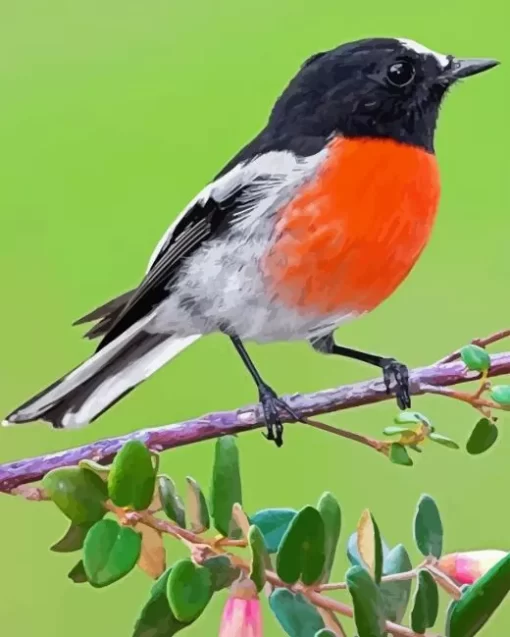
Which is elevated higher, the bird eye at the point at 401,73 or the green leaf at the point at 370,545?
the bird eye at the point at 401,73

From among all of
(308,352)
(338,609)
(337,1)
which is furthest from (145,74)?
(338,609)

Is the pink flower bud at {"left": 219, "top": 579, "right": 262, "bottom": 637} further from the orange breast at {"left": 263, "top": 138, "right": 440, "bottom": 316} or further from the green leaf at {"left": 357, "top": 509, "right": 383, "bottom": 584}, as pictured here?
the orange breast at {"left": 263, "top": 138, "right": 440, "bottom": 316}

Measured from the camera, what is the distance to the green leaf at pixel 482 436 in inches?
24.1

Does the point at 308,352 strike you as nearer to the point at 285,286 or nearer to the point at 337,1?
the point at 285,286

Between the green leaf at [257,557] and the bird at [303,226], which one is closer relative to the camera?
the green leaf at [257,557]

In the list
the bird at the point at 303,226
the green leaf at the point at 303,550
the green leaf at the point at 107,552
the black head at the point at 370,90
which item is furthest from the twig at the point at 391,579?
the black head at the point at 370,90

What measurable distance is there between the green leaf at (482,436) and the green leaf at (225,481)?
16cm

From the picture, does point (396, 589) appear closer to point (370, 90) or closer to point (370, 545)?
point (370, 545)

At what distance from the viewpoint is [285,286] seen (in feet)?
2.51

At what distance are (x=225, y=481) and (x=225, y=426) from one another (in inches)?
2.2

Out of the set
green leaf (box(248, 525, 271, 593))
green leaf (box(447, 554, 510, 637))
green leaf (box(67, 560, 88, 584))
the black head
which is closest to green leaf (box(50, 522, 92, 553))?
green leaf (box(67, 560, 88, 584))

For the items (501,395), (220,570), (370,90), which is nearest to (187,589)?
(220,570)

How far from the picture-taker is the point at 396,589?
0.60 metres

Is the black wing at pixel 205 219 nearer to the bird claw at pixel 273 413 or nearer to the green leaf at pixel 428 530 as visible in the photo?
the bird claw at pixel 273 413
